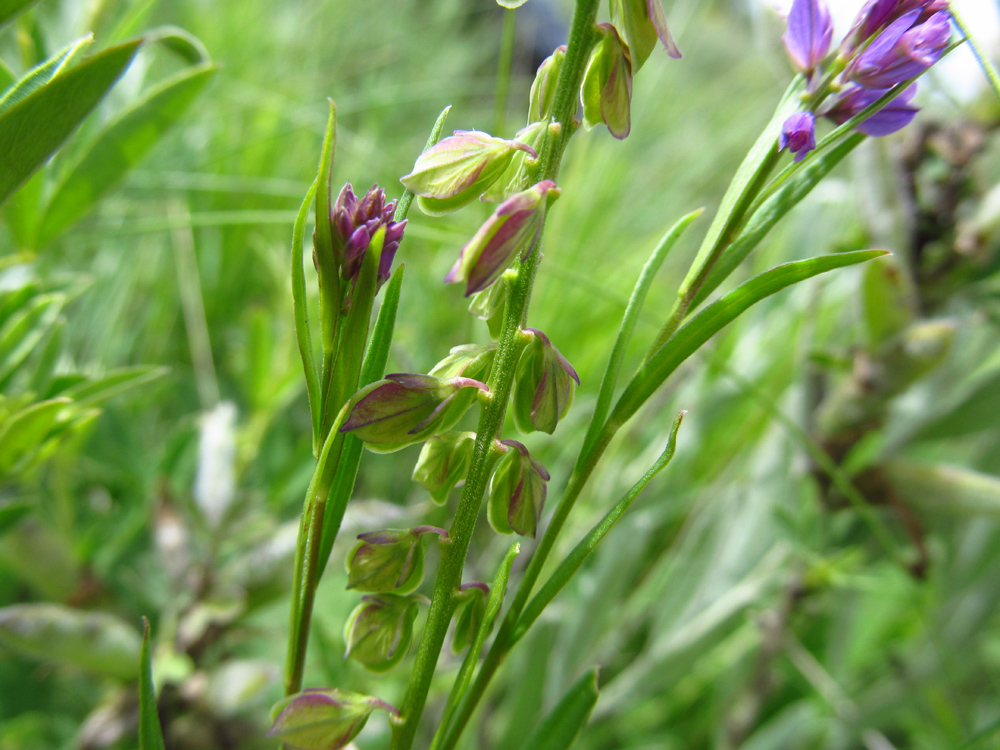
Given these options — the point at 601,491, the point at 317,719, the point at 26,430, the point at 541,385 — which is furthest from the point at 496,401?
the point at 601,491

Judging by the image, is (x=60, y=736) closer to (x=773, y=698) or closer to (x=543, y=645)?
(x=543, y=645)

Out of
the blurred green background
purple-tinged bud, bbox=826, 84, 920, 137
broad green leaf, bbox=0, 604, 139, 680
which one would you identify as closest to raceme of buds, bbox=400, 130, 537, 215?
purple-tinged bud, bbox=826, 84, 920, 137

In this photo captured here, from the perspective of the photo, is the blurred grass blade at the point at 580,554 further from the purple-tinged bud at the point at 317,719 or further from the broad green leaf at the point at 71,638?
the broad green leaf at the point at 71,638

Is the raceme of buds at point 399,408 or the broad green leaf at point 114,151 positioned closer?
the raceme of buds at point 399,408

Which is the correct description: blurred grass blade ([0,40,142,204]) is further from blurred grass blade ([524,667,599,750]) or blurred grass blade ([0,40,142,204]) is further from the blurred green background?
blurred grass blade ([524,667,599,750])

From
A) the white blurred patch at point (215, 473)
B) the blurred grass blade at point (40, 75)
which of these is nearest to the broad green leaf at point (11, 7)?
the blurred grass blade at point (40, 75)

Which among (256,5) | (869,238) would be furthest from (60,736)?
(256,5)
